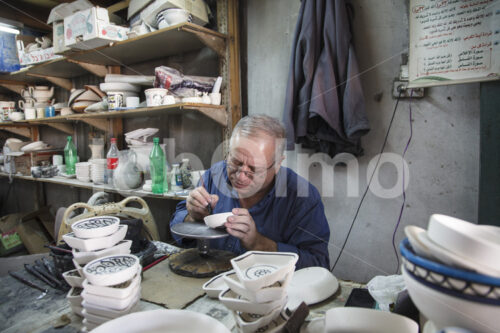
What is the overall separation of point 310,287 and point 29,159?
4.06 metres

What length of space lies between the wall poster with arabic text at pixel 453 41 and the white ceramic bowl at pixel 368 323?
1.49 meters

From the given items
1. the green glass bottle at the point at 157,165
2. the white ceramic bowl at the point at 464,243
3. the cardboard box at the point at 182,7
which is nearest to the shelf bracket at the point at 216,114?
the green glass bottle at the point at 157,165

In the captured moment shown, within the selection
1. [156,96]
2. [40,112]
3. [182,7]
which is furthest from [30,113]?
[182,7]

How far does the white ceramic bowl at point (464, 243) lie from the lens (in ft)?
1.35

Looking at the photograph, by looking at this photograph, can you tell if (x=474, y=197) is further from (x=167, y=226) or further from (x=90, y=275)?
(x=167, y=226)

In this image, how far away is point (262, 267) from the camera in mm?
823

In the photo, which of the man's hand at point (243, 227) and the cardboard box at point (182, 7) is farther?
the cardboard box at point (182, 7)

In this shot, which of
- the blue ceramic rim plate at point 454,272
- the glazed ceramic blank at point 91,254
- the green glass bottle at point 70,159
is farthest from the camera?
the green glass bottle at point 70,159

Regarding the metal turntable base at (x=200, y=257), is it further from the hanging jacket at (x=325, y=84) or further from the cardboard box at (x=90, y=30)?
the cardboard box at (x=90, y=30)

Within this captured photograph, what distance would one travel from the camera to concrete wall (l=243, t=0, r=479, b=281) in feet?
5.70

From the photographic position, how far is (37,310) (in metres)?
1.05

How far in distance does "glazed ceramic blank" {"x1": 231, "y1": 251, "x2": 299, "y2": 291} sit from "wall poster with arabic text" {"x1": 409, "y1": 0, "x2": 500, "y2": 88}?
59.1 inches

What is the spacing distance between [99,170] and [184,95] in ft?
4.72

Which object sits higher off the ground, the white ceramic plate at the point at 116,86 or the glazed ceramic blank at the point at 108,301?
the white ceramic plate at the point at 116,86
